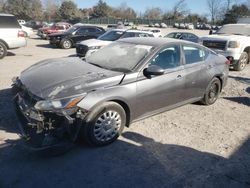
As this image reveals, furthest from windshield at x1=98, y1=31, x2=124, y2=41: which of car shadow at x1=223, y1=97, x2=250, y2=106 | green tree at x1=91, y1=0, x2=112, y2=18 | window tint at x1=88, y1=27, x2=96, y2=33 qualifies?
green tree at x1=91, y1=0, x2=112, y2=18

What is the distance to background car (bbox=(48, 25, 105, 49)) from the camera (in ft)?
57.6

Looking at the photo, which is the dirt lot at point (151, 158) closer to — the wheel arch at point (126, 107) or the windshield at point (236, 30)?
the wheel arch at point (126, 107)

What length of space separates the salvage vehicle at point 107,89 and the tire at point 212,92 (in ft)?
0.59

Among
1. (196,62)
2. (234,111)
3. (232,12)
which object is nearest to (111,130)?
(196,62)

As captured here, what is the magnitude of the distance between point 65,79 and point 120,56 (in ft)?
4.47

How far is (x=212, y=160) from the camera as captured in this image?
414cm

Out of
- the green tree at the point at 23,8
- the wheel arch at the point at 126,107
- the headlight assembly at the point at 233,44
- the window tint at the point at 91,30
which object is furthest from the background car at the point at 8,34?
the green tree at the point at 23,8

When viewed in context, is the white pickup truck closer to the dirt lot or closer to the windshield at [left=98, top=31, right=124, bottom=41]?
the windshield at [left=98, top=31, right=124, bottom=41]

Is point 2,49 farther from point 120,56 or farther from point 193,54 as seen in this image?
point 193,54

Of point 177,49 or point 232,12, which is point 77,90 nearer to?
point 177,49

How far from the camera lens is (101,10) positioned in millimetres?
83625

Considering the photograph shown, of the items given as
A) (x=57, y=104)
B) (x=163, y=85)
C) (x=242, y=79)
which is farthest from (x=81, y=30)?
(x=57, y=104)

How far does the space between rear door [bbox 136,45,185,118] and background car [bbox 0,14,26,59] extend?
9590 millimetres

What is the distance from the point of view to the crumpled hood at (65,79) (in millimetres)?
3938
